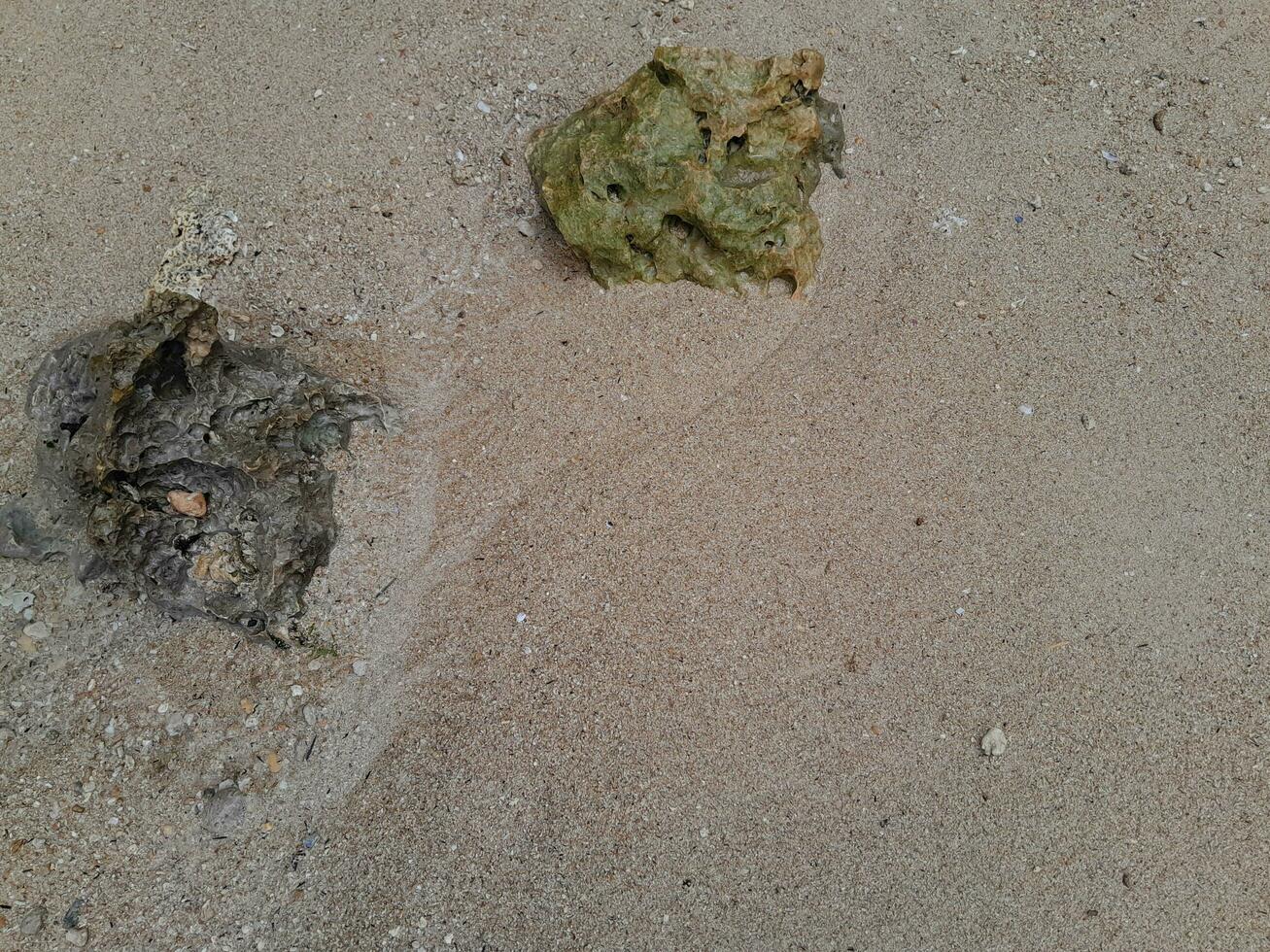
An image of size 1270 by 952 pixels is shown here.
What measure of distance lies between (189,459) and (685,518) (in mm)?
1509

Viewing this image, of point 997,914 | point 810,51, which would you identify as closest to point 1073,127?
point 810,51

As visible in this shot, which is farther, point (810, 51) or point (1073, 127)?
point (1073, 127)

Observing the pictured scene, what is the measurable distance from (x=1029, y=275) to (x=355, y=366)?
7.92ft

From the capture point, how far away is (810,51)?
117 inches

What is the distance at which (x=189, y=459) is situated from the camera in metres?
2.62

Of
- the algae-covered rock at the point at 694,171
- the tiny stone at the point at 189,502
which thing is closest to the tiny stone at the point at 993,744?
the algae-covered rock at the point at 694,171

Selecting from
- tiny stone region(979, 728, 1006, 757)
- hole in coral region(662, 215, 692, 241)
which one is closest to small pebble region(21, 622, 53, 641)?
hole in coral region(662, 215, 692, 241)

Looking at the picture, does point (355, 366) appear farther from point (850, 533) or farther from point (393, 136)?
point (850, 533)

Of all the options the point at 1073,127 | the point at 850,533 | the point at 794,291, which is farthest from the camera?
the point at 1073,127

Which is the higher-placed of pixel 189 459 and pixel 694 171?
pixel 189 459

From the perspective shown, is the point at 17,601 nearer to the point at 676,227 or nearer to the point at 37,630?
the point at 37,630

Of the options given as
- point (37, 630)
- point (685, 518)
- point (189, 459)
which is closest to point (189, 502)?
point (189, 459)

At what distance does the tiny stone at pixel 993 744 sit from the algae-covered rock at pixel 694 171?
5.23 feet

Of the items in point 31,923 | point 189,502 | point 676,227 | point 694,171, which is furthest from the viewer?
point 676,227
